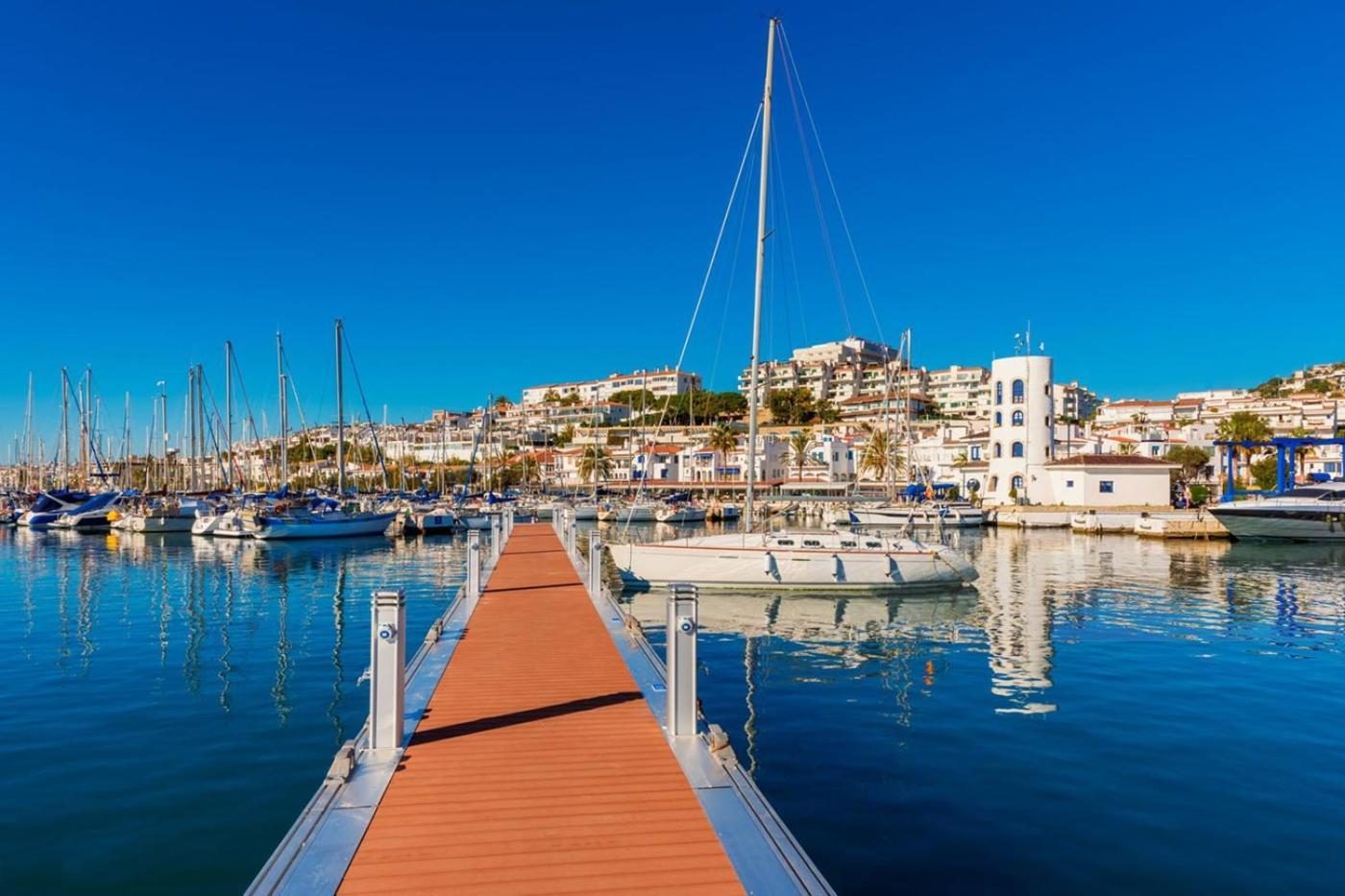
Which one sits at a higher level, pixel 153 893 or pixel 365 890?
pixel 365 890

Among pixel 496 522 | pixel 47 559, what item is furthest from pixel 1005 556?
pixel 47 559

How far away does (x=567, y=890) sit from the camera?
213 inches

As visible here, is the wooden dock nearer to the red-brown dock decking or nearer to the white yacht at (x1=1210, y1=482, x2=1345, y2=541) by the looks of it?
the red-brown dock decking

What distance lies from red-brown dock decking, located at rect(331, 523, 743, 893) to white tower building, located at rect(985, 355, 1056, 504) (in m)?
68.4

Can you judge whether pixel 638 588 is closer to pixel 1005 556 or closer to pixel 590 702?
pixel 590 702

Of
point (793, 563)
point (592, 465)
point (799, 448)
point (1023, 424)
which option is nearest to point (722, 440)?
point (799, 448)

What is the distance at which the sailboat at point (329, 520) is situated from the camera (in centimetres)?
5162

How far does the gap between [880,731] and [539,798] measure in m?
7.23

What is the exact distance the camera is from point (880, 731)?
12695mm

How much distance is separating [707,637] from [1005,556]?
2765 centimetres

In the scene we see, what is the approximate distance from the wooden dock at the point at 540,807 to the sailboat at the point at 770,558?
581 inches

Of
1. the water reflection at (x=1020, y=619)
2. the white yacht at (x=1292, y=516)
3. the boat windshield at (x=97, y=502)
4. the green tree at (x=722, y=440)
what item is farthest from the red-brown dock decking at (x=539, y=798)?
the green tree at (x=722, y=440)

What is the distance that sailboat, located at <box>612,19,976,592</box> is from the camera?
1015 inches

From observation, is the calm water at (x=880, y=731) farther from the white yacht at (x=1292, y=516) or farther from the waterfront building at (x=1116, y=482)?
the waterfront building at (x=1116, y=482)
